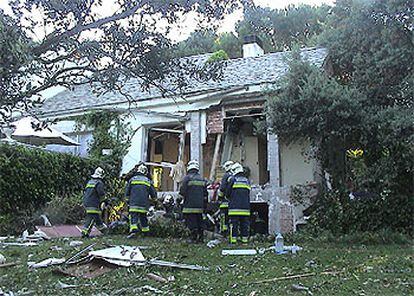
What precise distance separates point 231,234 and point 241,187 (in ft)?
3.34

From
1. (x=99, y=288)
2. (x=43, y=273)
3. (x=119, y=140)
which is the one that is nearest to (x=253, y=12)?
(x=99, y=288)

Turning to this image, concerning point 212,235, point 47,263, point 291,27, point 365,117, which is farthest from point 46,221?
point 291,27

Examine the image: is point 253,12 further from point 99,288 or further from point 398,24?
point 398,24

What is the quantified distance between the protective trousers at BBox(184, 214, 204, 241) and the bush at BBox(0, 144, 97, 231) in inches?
211

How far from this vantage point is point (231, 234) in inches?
388

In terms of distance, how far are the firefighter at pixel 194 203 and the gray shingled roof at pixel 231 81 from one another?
4.92 metres

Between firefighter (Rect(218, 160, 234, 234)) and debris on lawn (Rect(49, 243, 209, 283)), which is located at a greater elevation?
firefighter (Rect(218, 160, 234, 234))

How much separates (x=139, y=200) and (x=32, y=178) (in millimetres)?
4502

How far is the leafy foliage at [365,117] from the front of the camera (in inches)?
413

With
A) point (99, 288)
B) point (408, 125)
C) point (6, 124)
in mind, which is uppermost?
point (408, 125)

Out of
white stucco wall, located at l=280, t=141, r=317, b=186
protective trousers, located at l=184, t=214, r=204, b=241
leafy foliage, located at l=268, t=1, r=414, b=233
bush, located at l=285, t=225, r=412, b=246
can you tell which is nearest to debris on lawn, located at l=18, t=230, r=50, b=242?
Result: protective trousers, located at l=184, t=214, r=204, b=241

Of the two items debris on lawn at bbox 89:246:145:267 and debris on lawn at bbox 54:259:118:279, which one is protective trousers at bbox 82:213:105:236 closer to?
debris on lawn at bbox 89:246:145:267

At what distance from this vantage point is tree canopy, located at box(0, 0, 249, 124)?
217 inches

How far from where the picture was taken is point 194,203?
33.5 feet
